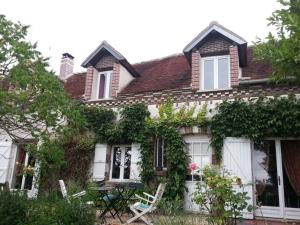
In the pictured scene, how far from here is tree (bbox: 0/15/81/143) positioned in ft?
23.0

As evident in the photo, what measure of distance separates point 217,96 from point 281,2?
13.6 ft

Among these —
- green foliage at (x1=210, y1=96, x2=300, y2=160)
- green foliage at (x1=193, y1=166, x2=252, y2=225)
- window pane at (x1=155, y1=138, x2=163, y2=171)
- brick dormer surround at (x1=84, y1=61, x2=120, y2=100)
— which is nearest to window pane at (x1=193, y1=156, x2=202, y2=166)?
green foliage at (x1=210, y1=96, x2=300, y2=160)

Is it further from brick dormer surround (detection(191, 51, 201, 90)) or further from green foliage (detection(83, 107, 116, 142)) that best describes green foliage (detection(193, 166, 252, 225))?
green foliage (detection(83, 107, 116, 142))

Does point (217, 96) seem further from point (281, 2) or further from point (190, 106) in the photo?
point (281, 2)

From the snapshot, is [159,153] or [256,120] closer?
[256,120]

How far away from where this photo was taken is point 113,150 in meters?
11.5

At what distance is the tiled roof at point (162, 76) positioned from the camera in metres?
11.7

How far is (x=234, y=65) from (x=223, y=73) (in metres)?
0.49

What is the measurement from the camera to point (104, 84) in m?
12.8

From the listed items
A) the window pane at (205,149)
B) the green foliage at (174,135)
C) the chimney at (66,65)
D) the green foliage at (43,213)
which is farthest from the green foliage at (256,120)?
the chimney at (66,65)

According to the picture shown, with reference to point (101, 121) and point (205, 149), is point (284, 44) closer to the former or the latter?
point (205, 149)

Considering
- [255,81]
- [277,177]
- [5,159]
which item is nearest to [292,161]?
[277,177]

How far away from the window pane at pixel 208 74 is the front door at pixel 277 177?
2479 millimetres

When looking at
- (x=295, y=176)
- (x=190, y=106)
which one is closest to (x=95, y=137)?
(x=190, y=106)
